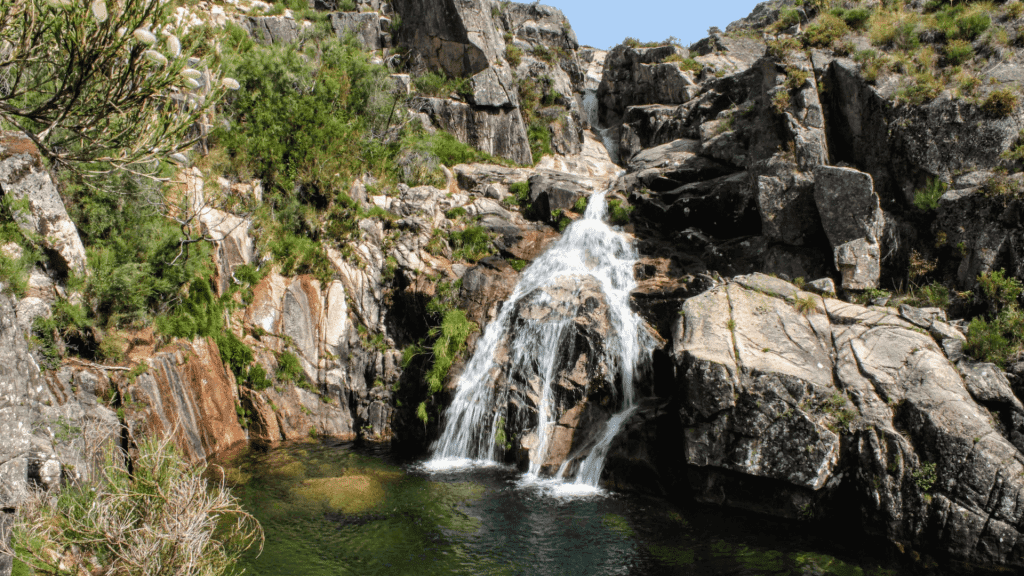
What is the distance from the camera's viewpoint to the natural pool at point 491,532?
8.18 m

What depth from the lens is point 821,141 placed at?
1483cm

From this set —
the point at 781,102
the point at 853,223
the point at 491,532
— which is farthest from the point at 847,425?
the point at 781,102

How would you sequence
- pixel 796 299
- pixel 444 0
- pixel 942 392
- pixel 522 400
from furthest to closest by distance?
1. pixel 444 0
2. pixel 522 400
3. pixel 796 299
4. pixel 942 392

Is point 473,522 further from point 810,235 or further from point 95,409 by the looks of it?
point 810,235

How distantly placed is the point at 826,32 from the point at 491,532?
1692 cm

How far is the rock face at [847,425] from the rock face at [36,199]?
11.5 metres

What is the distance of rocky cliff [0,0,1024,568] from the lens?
906 cm

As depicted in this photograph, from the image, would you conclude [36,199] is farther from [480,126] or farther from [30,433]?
[480,126]

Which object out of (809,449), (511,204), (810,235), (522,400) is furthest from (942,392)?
(511,204)

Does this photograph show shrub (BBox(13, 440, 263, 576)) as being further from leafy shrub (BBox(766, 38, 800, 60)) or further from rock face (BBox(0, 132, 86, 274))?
leafy shrub (BBox(766, 38, 800, 60))

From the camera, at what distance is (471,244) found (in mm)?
17500

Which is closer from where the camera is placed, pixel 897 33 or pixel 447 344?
pixel 447 344

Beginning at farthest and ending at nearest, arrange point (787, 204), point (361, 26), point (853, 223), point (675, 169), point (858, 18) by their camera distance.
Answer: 1. point (361, 26)
2. point (675, 169)
3. point (858, 18)
4. point (787, 204)
5. point (853, 223)

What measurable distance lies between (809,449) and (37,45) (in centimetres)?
1160
